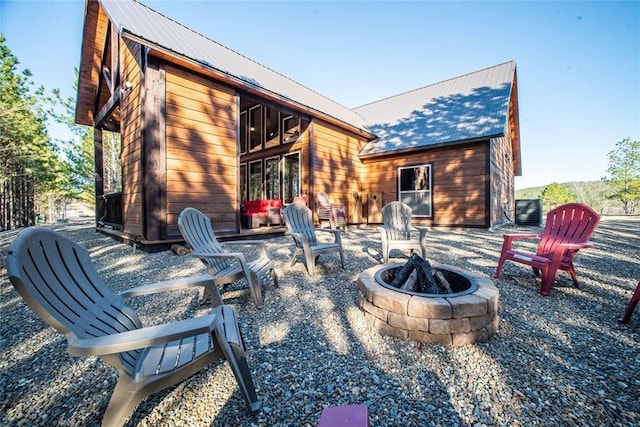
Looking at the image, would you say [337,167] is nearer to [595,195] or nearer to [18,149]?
[18,149]

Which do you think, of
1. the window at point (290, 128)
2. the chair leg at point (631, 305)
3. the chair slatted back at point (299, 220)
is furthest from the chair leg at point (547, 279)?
the window at point (290, 128)

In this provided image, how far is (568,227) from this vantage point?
114 inches

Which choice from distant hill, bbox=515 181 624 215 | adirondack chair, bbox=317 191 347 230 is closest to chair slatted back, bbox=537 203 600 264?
adirondack chair, bbox=317 191 347 230

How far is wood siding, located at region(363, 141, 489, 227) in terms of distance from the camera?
738 centimetres

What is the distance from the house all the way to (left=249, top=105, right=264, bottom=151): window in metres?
0.05

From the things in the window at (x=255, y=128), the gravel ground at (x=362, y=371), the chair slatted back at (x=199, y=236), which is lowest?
the gravel ground at (x=362, y=371)

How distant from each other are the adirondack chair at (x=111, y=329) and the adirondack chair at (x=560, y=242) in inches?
120

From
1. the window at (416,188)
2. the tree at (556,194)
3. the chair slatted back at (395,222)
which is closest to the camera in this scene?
the chair slatted back at (395,222)

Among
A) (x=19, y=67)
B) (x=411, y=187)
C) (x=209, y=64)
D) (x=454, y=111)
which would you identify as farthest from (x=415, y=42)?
(x=19, y=67)

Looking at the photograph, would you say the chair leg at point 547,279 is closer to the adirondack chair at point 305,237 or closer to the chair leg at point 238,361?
the adirondack chair at point 305,237

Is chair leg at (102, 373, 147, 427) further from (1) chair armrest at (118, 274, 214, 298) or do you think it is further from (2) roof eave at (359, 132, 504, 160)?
(2) roof eave at (359, 132, 504, 160)

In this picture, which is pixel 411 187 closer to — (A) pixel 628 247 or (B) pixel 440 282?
(A) pixel 628 247

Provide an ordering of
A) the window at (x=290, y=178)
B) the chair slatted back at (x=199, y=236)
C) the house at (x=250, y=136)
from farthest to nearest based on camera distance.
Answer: the window at (x=290, y=178), the house at (x=250, y=136), the chair slatted back at (x=199, y=236)

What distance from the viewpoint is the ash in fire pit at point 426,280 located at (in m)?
2.08
